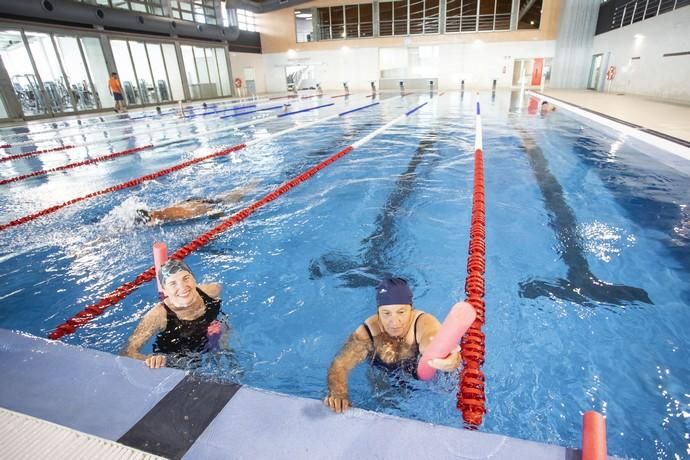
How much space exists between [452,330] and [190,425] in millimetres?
1007

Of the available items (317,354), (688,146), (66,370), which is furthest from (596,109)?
(66,370)

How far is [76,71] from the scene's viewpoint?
15.9m

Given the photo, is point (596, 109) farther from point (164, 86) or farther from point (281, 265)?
point (164, 86)

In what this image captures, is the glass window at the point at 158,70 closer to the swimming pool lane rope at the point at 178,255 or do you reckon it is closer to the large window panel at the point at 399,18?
the large window panel at the point at 399,18

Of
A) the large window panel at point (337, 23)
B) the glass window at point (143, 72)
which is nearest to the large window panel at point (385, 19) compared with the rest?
the large window panel at point (337, 23)

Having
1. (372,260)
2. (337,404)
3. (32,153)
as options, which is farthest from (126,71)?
(337,404)

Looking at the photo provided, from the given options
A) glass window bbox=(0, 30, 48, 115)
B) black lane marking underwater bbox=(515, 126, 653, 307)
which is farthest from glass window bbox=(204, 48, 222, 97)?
black lane marking underwater bbox=(515, 126, 653, 307)

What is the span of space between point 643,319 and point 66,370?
3.30 m

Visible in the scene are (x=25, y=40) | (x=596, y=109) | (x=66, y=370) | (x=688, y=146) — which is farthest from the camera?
(x=25, y=40)

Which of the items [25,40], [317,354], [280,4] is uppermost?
[280,4]

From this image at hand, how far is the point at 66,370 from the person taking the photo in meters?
1.79

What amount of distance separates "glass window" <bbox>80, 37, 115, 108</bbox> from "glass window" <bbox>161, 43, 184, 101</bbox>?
12.9 feet

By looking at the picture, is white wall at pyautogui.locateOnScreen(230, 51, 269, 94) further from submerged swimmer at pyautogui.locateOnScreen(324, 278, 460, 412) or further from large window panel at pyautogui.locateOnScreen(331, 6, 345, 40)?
submerged swimmer at pyautogui.locateOnScreen(324, 278, 460, 412)

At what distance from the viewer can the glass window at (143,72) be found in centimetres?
1836
